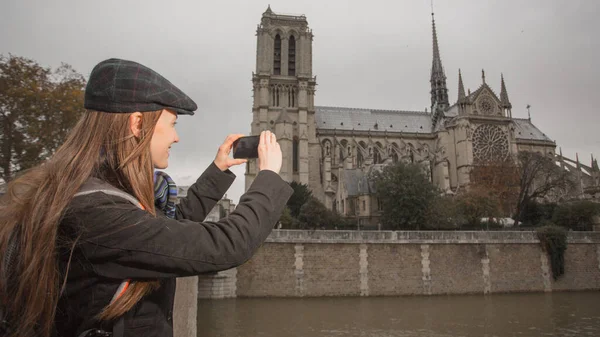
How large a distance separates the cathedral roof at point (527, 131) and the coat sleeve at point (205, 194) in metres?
63.6

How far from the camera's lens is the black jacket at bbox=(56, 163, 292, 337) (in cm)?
108

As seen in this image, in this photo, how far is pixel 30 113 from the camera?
10969 mm

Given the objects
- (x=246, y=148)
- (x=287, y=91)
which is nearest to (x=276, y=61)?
(x=287, y=91)

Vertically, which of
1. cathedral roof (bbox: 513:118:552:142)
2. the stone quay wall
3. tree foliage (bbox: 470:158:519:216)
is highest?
cathedral roof (bbox: 513:118:552:142)

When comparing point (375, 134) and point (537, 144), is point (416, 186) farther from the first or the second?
point (537, 144)

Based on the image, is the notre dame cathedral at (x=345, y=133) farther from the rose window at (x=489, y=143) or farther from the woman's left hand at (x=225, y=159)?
the woman's left hand at (x=225, y=159)

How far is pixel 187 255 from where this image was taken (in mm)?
1137

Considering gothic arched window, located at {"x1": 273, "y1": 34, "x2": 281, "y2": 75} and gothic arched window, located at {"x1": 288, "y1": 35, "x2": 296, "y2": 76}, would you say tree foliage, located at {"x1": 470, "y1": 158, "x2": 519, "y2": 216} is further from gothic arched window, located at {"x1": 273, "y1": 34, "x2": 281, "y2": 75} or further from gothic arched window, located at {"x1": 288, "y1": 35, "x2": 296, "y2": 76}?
gothic arched window, located at {"x1": 273, "y1": 34, "x2": 281, "y2": 75}

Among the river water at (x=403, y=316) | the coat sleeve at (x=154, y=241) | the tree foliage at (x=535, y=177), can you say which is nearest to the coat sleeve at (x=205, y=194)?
the coat sleeve at (x=154, y=241)

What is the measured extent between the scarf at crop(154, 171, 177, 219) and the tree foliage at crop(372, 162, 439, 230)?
29595 millimetres

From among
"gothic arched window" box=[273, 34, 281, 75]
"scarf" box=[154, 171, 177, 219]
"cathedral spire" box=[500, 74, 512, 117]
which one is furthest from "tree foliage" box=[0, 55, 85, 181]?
"cathedral spire" box=[500, 74, 512, 117]

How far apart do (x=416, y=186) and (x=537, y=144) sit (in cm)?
3525

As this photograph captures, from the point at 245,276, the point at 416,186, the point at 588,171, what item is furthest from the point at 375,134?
the point at 245,276

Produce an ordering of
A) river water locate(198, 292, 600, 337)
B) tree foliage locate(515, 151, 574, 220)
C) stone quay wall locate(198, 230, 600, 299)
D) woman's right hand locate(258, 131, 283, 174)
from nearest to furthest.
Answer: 1. woman's right hand locate(258, 131, 283, 174)
2. river water locate(198, 292, 600, 337)
3. stone quay wall locate(198, 230, 600, 299)
4. tree foliage locate(515, 151, 574, 220)
